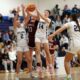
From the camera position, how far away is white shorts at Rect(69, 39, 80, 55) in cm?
725

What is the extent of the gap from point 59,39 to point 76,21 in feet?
40.8

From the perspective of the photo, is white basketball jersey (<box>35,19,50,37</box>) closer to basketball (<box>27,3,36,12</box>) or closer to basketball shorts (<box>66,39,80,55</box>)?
basketball (<box>27,3,36,12</box>)

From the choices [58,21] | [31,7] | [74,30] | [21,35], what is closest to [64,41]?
[58,21]

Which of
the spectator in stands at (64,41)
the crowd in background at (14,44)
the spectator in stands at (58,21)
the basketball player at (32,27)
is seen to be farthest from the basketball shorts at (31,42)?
the spectator in stands at (58,21)

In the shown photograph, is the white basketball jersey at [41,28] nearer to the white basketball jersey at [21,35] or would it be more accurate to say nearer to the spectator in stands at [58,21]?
the white basketball jersey at [21,35]

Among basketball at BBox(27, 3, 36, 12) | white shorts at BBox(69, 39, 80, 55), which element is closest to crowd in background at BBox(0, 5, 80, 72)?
basketball at BBox(27, 3, 36, 12)

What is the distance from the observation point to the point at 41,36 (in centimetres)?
970

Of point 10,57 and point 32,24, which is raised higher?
point 32,24

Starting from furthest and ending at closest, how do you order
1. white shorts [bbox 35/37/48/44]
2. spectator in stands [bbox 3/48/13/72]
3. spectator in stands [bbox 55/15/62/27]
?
spectator in stands [bbox 55/15/62/27] < spectator in stands [bbox 3/48/13/72] < white shorts [bbox 35/37/48/44]

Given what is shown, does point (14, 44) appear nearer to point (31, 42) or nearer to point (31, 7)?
point (31, 42)

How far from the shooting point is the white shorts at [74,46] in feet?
23.8

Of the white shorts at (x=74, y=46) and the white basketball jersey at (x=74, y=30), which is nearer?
the white shorts at (x=74, y=46)

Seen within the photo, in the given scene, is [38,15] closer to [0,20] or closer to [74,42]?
[74,42]

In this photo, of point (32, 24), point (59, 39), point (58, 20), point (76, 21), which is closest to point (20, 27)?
point (32, 24)
